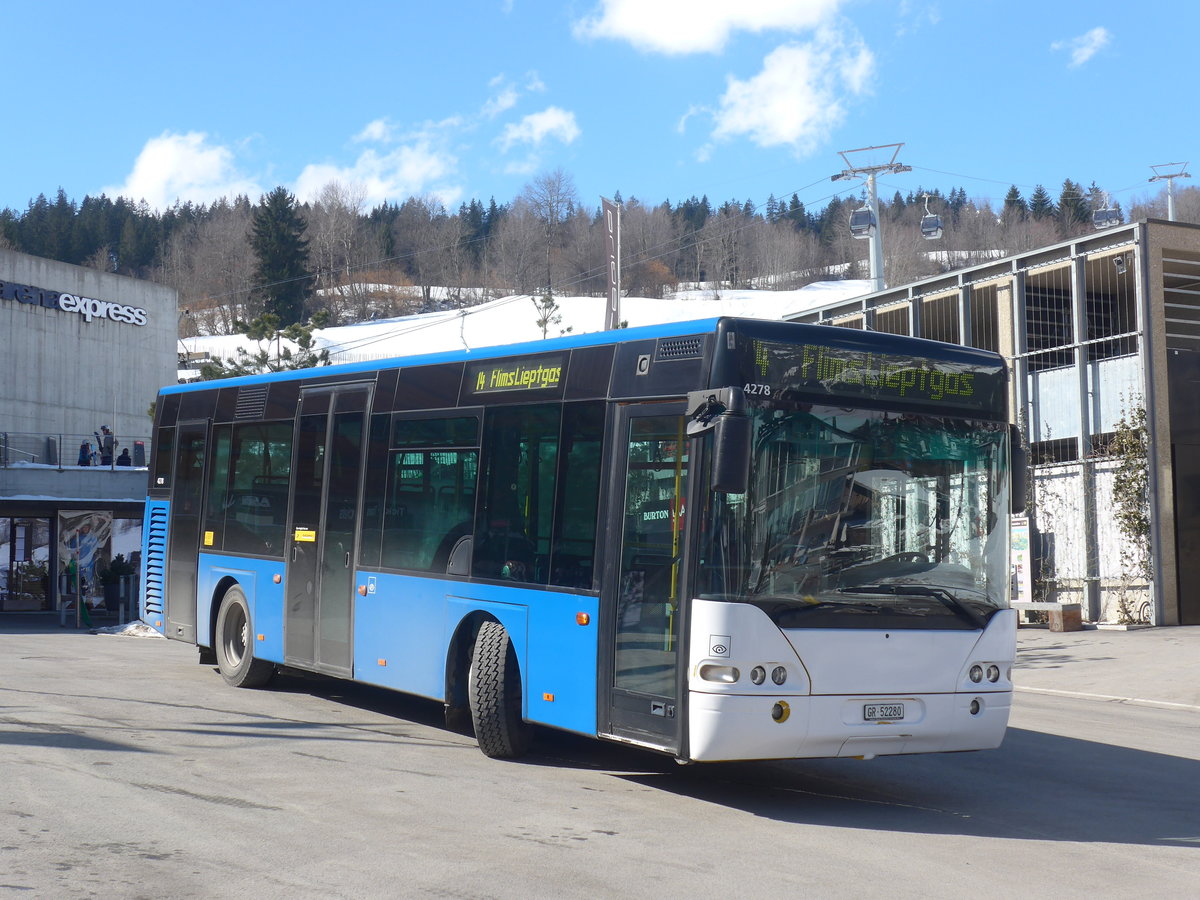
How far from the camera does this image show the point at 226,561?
44.0 ft

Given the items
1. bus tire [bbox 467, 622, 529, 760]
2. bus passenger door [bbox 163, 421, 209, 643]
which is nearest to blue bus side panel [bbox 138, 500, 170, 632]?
bus passenger door [bbox 163, 421, 209, 643]

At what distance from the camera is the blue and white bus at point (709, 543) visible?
7.50 metres

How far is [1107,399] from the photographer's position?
78.2 ft

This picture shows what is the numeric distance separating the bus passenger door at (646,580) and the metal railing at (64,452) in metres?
26.0

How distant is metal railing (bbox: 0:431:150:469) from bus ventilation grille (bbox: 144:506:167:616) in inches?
679

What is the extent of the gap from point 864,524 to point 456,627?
354cm

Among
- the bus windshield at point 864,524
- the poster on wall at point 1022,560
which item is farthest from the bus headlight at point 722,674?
the poster on wall at point 1022,560

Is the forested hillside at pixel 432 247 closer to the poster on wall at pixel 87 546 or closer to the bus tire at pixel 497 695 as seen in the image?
the poster on wall at pixel 87 546

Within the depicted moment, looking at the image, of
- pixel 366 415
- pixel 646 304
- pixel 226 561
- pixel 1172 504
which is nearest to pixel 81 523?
pixel 226 561

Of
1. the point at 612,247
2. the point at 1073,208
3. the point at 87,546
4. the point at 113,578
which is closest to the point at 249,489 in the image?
the point at 612,247

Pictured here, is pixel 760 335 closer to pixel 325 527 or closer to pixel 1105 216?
pixel 325 527

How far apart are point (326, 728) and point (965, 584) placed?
5692 millimetres

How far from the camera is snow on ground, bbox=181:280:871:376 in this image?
88875mm

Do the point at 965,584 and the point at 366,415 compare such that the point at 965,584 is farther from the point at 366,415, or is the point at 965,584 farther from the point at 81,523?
the point at 81,523
